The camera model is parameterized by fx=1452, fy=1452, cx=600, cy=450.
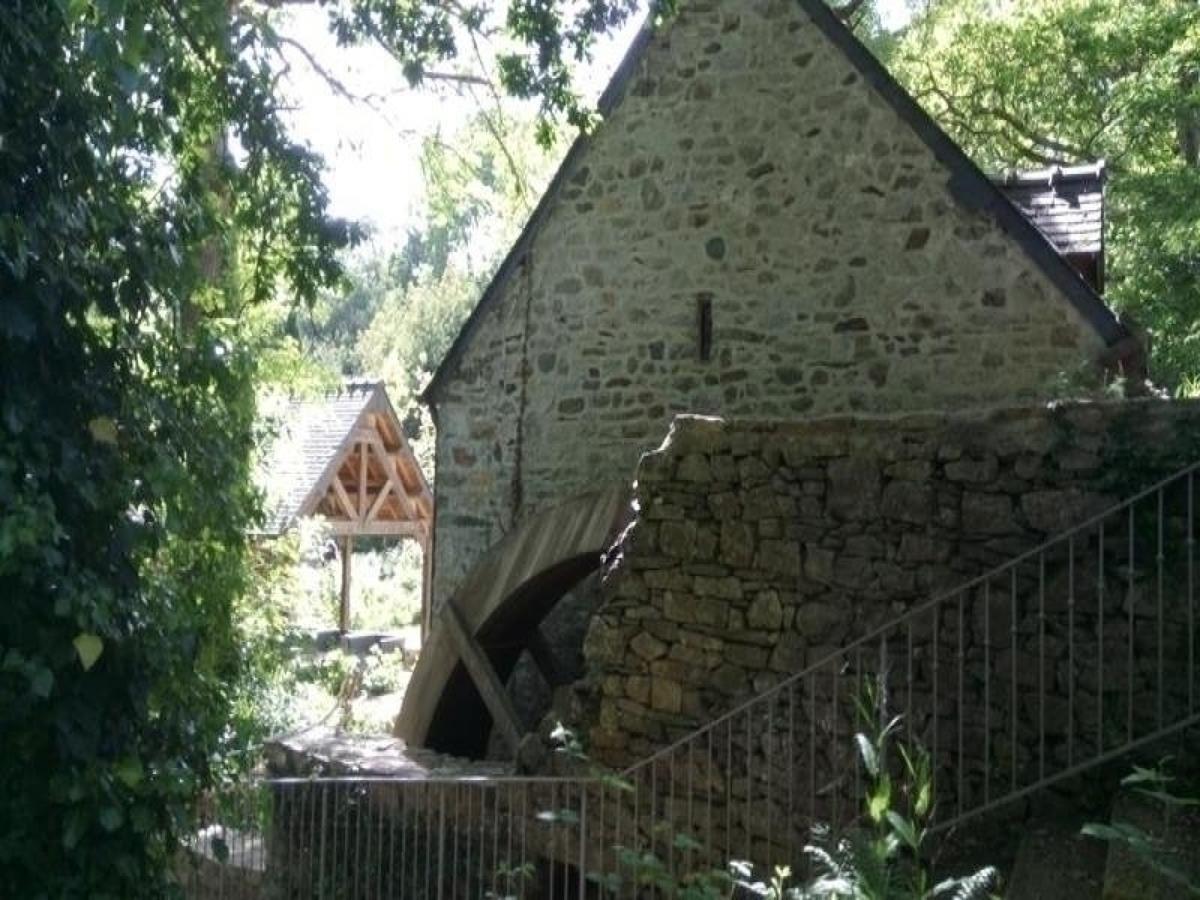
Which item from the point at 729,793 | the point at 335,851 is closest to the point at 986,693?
the point at 729,793

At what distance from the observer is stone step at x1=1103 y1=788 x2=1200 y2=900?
4.27 m

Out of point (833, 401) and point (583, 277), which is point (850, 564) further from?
point (583, 277)

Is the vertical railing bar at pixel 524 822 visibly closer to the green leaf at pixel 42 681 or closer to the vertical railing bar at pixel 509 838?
the vertical railing bar at pixel 509 838

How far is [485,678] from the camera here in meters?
9.56

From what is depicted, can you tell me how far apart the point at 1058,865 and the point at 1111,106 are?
1177cm

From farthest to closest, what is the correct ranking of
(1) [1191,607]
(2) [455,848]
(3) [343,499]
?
(3) [343,499]
(2) [455,848]
(1) [1191,607]

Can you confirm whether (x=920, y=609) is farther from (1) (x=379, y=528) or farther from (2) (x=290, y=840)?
(1) (x=379, y=528)

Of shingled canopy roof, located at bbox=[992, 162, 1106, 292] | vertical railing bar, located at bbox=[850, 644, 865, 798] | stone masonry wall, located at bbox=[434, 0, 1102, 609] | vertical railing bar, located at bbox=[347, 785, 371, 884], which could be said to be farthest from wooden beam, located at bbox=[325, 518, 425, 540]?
vertical railing bar, located at bbox=[850, 644, 865, 798]

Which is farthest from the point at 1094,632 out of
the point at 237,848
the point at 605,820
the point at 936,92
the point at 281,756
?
the point at 936,92

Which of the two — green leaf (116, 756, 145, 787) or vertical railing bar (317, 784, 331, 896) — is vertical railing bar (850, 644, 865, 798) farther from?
green leaf (116, 756, 145, 787)

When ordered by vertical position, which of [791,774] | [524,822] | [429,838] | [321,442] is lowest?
[429,838]

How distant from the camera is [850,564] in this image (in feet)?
21.4

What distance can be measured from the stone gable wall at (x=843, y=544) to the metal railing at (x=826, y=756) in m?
0.02

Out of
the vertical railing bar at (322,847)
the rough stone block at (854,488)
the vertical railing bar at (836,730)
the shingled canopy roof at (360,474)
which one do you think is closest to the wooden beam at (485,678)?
the vertical railing bar at (322,847)
